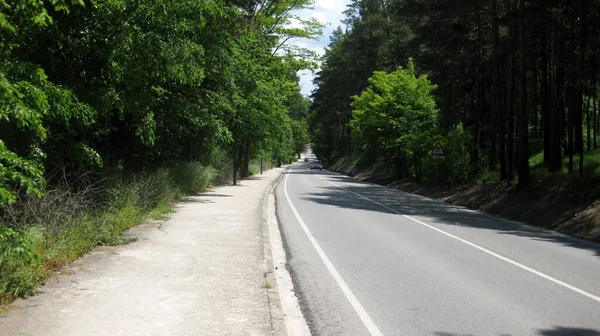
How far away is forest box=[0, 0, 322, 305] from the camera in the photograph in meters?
6.01

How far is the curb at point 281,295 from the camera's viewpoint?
5469 millimetres

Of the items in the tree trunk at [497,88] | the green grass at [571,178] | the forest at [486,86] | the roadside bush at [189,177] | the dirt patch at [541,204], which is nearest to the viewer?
the dirt patch at [541,204]

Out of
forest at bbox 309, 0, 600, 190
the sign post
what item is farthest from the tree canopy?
the sign post

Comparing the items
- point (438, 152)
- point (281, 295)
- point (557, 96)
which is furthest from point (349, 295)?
point (438, 152)

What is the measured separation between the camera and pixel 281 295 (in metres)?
6.83

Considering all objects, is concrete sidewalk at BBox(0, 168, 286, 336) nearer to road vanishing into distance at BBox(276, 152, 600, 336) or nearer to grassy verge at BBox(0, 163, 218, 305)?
grassy verge at BBox(0, 163, 218, 305)

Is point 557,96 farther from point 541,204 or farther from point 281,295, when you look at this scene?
point 281,295

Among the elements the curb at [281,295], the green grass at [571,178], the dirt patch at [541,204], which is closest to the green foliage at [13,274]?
the curb at [281,295]

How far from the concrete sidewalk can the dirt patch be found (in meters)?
9.91

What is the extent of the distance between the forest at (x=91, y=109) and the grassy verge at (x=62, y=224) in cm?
2

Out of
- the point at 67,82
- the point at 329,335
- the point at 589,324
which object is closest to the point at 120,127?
the point at 67,82

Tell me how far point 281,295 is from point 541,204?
14.6 m

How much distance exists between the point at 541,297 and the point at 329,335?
3431 mm

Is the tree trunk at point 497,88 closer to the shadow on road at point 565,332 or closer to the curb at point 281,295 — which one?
the curb at point 281,295
